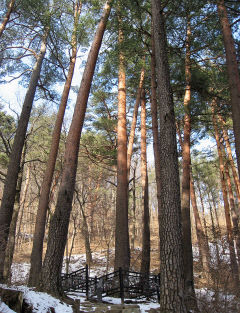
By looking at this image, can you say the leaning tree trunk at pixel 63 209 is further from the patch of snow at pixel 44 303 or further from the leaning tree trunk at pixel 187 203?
the leaning tree trunk at pixel 187 203

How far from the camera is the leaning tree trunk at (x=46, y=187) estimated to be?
8.20 meters

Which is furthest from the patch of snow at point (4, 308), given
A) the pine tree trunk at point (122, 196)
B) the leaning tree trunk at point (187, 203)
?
the pine tree trunk at point (122, 196)

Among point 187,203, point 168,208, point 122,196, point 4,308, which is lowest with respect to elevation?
point 4,308

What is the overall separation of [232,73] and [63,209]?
5611mm


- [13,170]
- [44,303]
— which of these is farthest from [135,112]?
[44,303]

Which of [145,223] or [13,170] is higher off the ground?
[13,170]

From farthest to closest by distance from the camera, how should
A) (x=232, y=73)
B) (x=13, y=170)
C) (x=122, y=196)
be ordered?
(x=122, y=196)
(x=13, y=170)
(x=232, y=73)

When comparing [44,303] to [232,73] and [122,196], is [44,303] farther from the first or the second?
[232,73]

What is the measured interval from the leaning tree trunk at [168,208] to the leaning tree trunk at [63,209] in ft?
7.13

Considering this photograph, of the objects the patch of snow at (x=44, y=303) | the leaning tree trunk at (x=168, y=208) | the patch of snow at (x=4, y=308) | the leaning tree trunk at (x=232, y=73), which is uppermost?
the leaning tree trunk at (x=232, y=73)

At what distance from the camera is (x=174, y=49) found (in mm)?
8375

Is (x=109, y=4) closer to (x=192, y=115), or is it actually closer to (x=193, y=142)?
(x=192, y=115)

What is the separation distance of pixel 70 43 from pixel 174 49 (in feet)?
13.5

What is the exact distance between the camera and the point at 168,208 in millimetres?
4629
